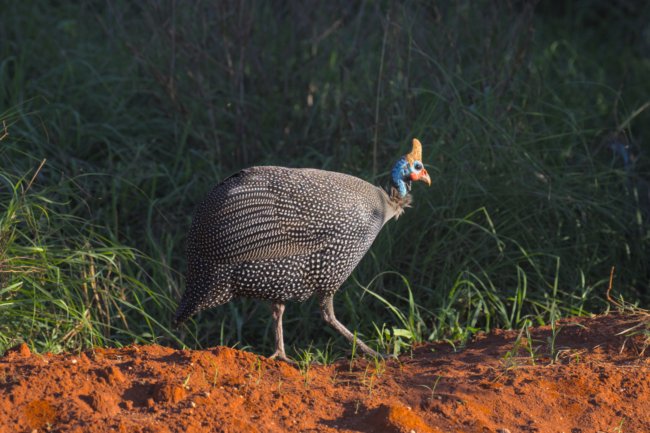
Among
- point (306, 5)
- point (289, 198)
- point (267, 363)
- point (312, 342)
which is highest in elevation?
point (306, 5)

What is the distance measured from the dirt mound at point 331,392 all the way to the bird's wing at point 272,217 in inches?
19.9

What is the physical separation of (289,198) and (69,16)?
12.7 ft

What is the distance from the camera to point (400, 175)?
177 inches

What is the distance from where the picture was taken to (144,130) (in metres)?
5.92

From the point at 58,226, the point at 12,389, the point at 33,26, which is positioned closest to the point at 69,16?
the point at 33,26

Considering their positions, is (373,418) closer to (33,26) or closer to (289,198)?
(289,198)

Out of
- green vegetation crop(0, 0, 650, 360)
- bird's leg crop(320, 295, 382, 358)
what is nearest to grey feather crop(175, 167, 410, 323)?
bird's leg crop(320, 295, 382, 358)

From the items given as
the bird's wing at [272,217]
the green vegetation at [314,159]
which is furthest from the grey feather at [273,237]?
the green vegetation at [314,159]

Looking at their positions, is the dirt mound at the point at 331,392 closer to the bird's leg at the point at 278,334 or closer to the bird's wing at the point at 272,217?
the bird's leg at the point at 278,334

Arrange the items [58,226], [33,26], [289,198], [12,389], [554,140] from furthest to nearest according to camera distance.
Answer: [33,26]
[554,140]
[58,226]
[289,198]
[12,389]

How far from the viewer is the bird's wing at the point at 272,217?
4043 mm

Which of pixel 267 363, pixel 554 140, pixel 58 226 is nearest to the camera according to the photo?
pixel 267 363

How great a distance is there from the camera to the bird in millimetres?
4051

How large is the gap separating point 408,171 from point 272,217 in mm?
772
